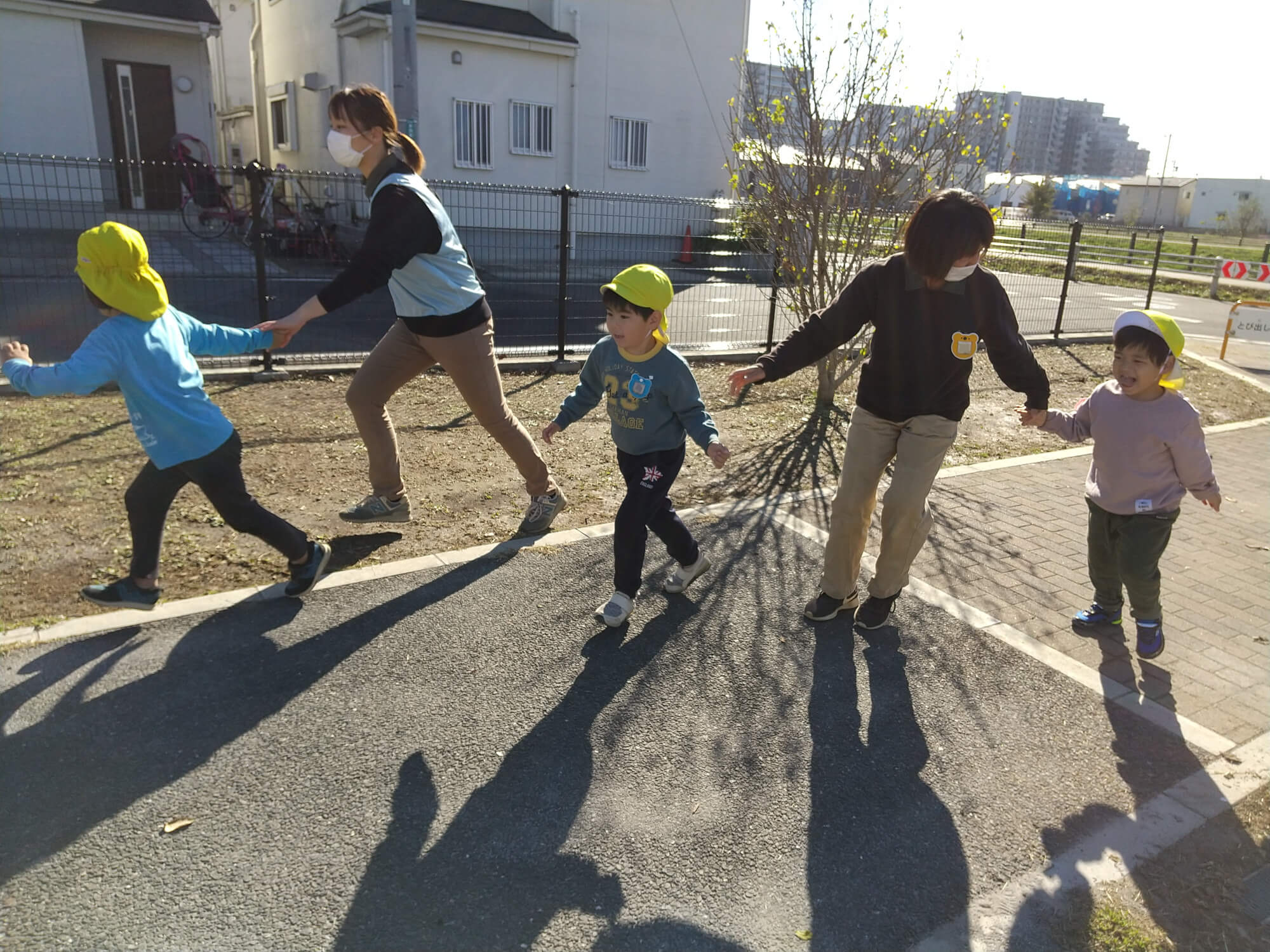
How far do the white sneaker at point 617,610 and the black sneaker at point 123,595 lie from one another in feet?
6.24

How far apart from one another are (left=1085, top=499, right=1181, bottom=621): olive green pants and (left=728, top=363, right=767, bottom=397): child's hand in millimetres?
1711

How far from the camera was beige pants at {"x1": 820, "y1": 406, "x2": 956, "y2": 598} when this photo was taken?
376cm

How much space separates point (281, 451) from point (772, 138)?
15.3 ft

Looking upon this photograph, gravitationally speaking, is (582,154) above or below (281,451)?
above

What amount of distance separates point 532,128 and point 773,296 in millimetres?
13147

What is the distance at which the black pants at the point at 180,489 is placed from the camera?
3697 mm

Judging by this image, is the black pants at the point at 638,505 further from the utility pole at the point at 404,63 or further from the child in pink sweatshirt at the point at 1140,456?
the utility pole at the point at 404,63

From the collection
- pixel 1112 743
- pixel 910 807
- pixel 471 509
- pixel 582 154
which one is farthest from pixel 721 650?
pixel 582 154

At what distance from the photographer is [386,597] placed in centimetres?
419

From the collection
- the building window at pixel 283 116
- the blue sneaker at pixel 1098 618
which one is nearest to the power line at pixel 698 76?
the building window at pixel 283 116

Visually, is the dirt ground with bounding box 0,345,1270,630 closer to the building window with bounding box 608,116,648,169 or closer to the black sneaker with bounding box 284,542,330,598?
the black sneaker with bounding box 284,542,330,598

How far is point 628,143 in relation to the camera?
73.1 ft

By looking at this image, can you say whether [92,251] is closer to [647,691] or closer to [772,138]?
[647,691]

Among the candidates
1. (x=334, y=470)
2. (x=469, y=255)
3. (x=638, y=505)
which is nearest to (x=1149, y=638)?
(x=638, y=505)
